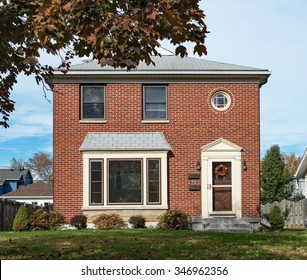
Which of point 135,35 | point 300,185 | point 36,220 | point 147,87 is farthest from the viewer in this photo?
point 300,185

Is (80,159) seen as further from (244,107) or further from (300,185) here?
(300,185)

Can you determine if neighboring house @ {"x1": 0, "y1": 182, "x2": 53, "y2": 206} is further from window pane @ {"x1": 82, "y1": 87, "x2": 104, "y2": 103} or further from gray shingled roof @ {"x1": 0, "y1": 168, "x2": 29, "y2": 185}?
window pane @ {"x1": 82, "y1": 87, "x2": 104, "y2": 103}

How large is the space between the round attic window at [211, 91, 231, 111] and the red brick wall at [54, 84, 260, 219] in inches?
8.3

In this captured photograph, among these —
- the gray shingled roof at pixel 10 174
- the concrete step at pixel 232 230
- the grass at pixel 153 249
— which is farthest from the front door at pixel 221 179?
the gray shingled roof at pixel 10 174

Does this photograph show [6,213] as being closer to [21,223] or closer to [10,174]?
[21,223]

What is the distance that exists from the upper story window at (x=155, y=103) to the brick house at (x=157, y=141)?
4 cm

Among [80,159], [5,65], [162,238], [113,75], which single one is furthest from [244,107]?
[5,65]

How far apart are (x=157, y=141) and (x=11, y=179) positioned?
149 ft

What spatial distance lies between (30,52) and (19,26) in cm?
59

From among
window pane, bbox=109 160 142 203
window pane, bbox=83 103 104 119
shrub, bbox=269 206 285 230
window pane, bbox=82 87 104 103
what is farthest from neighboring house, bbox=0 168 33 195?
shrub, bbox=269 206 285 230

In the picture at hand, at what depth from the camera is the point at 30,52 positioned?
369 inches

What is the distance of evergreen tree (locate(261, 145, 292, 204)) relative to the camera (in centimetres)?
4447

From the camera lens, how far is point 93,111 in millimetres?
22203

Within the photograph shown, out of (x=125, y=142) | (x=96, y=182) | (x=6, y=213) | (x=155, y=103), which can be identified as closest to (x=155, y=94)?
(x=155, y=103)
